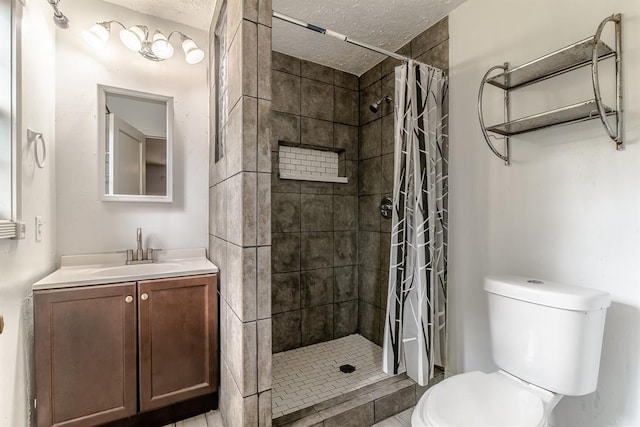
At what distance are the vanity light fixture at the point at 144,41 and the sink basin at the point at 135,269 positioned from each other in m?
1.30

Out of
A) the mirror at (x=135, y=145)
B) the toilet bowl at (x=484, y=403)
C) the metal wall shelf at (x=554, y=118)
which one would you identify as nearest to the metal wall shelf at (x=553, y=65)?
the metal wall shelf at (x=554, y=118)

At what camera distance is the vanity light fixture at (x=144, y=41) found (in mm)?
1659

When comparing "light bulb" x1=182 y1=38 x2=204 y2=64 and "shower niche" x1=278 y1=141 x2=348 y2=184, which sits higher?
"light bulb" x1=182 y1=38 x2=204 y2=64

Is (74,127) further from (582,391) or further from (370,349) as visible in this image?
(582,391)

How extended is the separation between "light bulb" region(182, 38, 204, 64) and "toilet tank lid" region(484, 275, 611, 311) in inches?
85.8

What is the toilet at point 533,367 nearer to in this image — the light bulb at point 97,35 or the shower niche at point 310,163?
the shower niche at point 310,163

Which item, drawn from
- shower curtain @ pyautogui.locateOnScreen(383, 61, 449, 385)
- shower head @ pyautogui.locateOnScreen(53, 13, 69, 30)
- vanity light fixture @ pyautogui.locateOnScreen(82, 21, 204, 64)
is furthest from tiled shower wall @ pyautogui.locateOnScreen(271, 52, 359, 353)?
shower head @ pyautogui.locateOnScreen(53, 13, 69, 30)

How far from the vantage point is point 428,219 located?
1.72 metres

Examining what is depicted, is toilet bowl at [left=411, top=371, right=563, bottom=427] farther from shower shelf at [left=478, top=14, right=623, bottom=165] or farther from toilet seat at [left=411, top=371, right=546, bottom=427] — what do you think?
shower shelf at [left=478, top=14, right=623, bottom=165]

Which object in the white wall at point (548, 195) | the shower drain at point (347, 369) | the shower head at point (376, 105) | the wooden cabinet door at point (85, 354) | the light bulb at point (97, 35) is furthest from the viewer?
the shower head at point (376, 105)

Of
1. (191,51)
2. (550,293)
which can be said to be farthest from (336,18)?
(550,293)

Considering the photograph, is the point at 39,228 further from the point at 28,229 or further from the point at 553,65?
the point at 553,65

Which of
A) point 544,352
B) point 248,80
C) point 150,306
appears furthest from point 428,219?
point 150,306

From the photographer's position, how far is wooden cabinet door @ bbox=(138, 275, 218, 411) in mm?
1487
